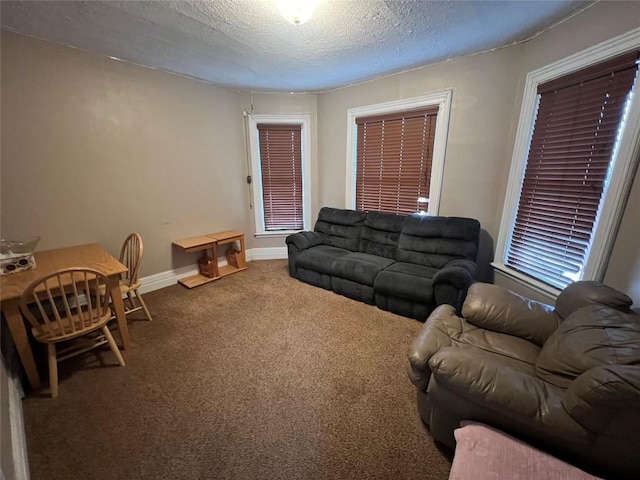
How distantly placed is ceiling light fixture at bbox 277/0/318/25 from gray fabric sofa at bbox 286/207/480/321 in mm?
2254

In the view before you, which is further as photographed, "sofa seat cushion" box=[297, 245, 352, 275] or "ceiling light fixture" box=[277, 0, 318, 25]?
"sofa seat cushion" box=[297, 245, 352, 275]

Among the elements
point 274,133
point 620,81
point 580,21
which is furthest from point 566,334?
point 274,133

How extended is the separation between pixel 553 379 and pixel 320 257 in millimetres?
2408

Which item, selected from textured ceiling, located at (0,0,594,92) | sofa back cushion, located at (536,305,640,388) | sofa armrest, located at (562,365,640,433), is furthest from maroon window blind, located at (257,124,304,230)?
sofa armrest, located at (562,365,640,433)

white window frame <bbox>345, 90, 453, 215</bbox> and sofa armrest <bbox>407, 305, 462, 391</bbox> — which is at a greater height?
white window frame <bbox>345, 90, 453, 215</bbox>

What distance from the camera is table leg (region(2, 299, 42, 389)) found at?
1626mm

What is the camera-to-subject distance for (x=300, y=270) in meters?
3.54

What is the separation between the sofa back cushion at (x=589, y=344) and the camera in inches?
42.3

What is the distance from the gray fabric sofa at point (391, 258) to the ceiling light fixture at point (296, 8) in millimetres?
2254

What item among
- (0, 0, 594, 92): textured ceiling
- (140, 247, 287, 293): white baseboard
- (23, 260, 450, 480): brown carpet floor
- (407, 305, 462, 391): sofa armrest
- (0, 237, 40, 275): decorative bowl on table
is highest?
(0, 0, 594, 92): textured ceiling

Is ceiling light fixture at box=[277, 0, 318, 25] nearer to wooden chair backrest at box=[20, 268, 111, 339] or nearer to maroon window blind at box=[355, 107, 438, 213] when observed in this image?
maroon window blind at box=[355, 107, 438, 213]

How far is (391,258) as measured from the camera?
10.9ft

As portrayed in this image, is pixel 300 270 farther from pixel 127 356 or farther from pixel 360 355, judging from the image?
pixel 127 356

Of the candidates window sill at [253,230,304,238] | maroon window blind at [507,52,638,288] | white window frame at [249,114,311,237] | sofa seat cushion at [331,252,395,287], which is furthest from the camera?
window sill at [253,230,304,238]
